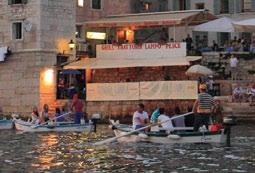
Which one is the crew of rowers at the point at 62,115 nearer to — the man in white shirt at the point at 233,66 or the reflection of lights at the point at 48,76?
the reflection of lights at the point at 48,76

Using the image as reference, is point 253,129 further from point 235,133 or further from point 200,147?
point 200,147

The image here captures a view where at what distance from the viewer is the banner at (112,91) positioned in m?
37.5

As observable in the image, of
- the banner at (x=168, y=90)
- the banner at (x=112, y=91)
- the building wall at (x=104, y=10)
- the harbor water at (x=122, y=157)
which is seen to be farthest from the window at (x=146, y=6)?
the harbor water at (x=122, y=157)

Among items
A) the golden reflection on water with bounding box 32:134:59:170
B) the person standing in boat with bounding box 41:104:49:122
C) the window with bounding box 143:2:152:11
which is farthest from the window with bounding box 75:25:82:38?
the golden reflection on water with bounding box 32:134:59:170

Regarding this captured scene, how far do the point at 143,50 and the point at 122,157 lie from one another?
20.0 m

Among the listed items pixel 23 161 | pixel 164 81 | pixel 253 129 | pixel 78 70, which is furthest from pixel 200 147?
pixel 78 70

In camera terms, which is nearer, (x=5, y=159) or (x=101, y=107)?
(x=5, y=159)

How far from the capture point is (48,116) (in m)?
36.3

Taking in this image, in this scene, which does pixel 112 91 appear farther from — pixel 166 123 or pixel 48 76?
pixel 166 123

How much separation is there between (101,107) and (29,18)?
693cm

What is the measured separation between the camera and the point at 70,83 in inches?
1657

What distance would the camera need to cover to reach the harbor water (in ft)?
57.5

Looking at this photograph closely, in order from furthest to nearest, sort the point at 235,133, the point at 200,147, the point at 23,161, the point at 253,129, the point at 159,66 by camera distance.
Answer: the point at 159,66 < the point at 253,129 < the point at 235,133 < the point at 200,147 < the point at 23,161

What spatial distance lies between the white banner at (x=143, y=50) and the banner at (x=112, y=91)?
2.59 meters
